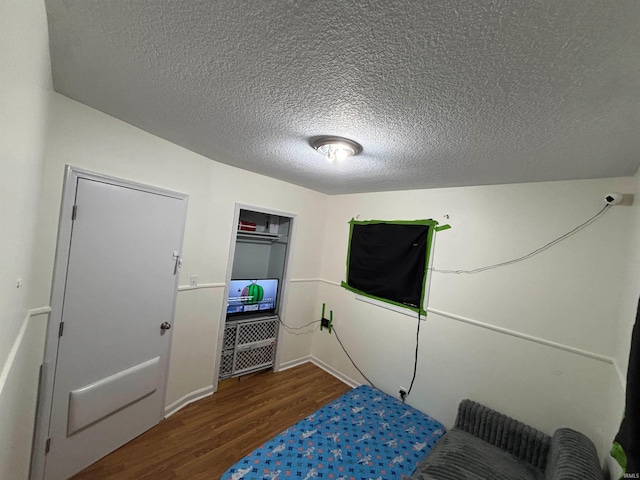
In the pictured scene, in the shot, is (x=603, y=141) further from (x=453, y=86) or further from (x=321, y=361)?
(x=321, y=361)

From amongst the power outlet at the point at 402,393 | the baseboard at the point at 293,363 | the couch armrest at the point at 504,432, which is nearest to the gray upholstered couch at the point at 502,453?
the couch armrest at the point at 504,432

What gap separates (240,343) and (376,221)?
2.19m

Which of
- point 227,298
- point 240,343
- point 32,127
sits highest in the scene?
point 32,127

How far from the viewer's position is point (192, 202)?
7.52 ft

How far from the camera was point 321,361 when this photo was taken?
360 centimetres

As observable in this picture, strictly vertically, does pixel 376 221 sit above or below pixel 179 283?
above

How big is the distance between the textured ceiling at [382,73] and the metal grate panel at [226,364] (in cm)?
238

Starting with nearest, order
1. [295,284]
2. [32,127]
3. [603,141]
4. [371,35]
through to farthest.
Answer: [371,35]
[32,127]
[603,141]
[295,284]

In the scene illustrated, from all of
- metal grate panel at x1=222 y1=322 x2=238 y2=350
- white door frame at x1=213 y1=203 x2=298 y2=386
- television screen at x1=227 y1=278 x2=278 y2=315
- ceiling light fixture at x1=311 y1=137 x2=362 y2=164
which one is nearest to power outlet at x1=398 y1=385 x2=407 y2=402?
white door frame at x1=213 y1=203 x2=298 y2=386

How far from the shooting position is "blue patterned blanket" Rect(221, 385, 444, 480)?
1661mm

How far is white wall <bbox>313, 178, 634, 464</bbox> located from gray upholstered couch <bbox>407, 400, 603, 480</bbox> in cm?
15

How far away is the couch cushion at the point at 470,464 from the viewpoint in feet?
5.26

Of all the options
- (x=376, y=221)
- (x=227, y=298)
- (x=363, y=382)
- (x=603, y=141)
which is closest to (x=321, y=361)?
(x=363, y=382)

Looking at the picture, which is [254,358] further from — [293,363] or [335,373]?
[335,373]
